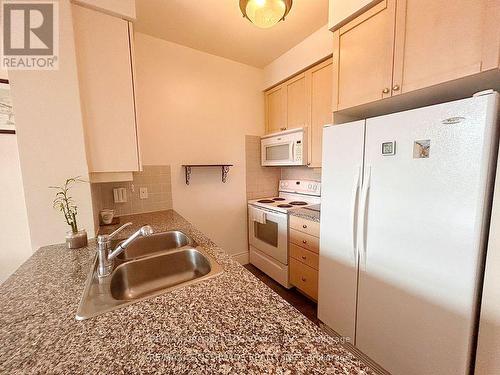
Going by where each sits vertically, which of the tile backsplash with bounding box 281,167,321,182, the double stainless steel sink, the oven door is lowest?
the oven door

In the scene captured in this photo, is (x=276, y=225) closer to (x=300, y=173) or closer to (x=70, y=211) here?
(x=300, y=173)

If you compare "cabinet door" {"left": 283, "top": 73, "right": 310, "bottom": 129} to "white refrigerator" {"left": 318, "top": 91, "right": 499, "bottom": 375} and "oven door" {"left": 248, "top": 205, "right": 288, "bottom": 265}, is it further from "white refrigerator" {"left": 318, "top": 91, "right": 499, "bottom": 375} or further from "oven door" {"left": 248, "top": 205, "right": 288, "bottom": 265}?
"oven door" {"left": 248, "top": 205, "right": 288, "bottom": 265}

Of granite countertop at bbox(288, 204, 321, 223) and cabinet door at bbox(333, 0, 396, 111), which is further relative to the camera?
granite countertop at bbox(288, 204, 321, 223)

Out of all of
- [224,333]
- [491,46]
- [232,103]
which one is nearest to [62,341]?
[224,333]

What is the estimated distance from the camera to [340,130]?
139cm

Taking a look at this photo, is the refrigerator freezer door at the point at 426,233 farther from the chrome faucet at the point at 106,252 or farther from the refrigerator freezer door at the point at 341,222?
the chrome faucet at the point at 106,252

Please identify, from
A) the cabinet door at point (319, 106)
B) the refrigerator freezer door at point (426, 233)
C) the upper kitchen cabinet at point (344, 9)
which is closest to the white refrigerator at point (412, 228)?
the refrigerator freezer door at point (426, 233)

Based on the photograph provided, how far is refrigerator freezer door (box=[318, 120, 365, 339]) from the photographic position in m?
1.31

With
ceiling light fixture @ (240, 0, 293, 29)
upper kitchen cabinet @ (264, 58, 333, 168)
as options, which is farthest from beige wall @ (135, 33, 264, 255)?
ceiling light fixture @ (240, 0, 293, 29)

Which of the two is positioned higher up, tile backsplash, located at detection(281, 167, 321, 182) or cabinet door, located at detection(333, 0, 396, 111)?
cabinet door, located at detection(333, 0, 396, 111)

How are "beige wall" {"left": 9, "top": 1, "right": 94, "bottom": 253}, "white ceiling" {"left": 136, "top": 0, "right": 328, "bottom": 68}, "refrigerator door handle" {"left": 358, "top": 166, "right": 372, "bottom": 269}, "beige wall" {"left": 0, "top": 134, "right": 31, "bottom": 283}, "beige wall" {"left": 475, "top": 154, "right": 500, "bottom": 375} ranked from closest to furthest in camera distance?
"beige wall" {"left": 475, "top": 154, "right": 500, "bottom": 375} < "beige wall" {"left": 9, "top": 1, "right": 94, "bottom": 253} < "refrigerator door handle" {"left": 358, "top": 166, "right": 372, "bottom": 269} < "beige wall" {"left": 0, "top": 134, "right": 31, "bottom": 283} < "white ceiling" {"left": 136, "top": 0, "right": 328, "bottom": 68}

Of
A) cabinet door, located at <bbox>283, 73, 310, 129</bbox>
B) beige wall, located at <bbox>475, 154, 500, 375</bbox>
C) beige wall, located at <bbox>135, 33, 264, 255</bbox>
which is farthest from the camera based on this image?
cabinet door, located at <bbox>283, 73, 310, 129</bbox>

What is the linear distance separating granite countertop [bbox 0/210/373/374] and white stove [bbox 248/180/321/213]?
1.55m

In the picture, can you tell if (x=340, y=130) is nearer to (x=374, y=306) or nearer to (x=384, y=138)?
(x=384, y=138)
